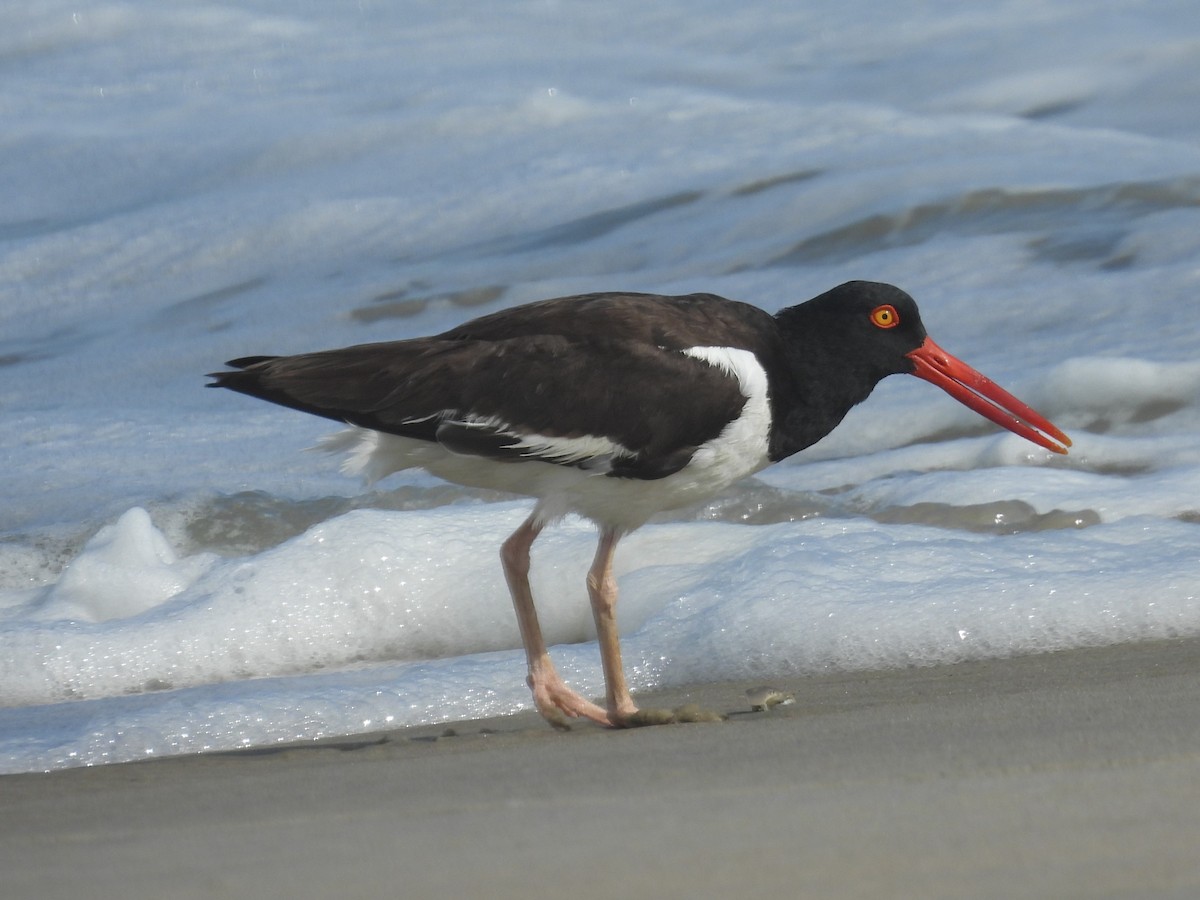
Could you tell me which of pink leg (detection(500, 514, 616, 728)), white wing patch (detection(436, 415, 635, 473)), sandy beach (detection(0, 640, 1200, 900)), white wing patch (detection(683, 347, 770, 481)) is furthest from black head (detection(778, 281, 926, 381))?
sandy beach (detection(0, 640, 1200, 900))

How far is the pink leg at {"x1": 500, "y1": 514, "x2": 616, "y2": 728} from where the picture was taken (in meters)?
4.59

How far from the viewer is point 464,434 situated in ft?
15.1

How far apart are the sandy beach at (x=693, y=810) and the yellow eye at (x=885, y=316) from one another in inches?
49.5

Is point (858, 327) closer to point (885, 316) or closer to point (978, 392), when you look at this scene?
point (885, 316)

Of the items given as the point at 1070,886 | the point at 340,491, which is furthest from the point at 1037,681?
the point at 340,491

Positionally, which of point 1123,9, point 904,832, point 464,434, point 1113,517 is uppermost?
point 1123,9

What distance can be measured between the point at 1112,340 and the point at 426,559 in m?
4.46

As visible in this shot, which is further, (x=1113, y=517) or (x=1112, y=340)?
(x=1112, y=340)

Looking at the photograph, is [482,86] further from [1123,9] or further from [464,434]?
[464,434]

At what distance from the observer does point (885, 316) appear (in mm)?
5082

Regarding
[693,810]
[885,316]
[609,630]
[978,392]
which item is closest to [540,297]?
[978,392]

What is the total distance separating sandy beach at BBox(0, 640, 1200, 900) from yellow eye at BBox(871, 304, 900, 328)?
1.26 metres

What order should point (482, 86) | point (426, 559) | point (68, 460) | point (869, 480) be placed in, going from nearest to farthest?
point (426, 559) → point (869, 480) → point (68, 460) → point (482, 86)

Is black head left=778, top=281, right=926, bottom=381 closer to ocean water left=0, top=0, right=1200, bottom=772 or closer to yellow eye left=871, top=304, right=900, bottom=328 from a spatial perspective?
yellow eye left=871, top=304, right=900, bottom=328
